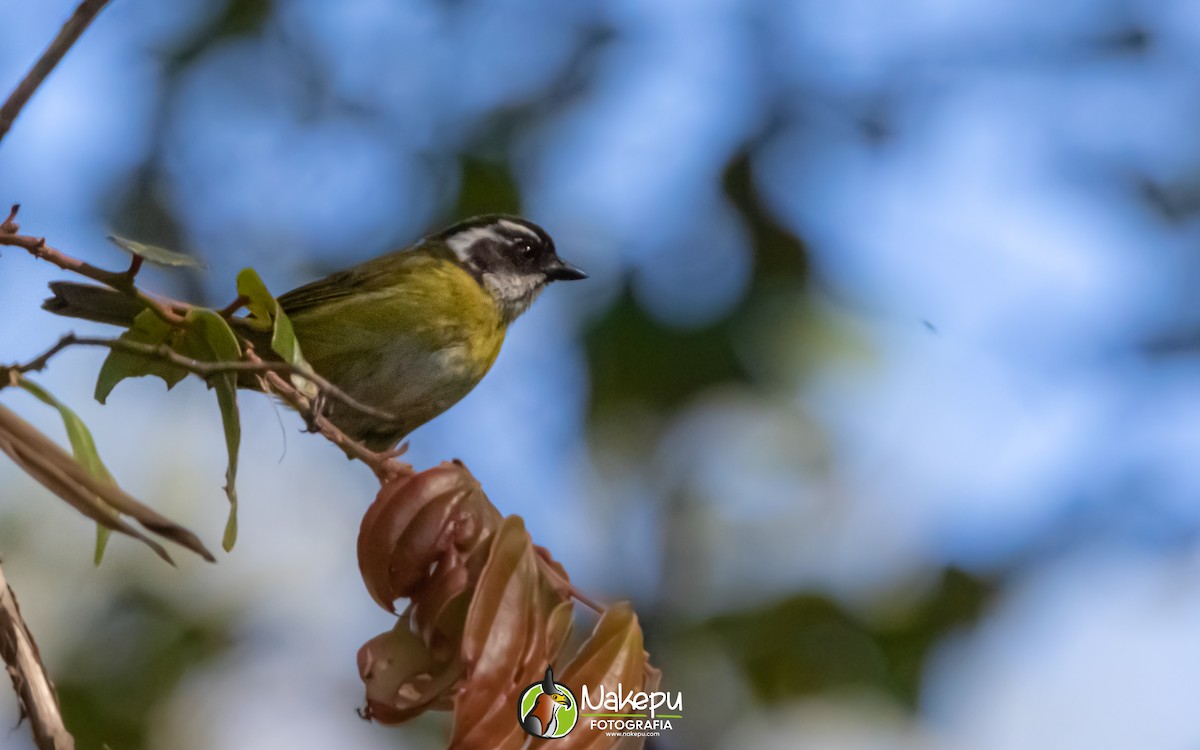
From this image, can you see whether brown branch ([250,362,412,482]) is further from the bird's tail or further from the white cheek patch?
the white cheek patch

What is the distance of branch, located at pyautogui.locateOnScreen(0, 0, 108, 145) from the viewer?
1261mm

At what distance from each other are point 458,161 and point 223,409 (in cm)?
494

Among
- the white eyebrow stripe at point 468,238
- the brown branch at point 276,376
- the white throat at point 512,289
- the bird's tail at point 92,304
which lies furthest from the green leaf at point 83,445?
the white eyebrow stripe at point 468,238

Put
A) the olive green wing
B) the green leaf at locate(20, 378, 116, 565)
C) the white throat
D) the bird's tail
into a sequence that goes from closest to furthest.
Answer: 1. the green leaf at locate(20, 378, 116, 565)
2. the bird's tail
3. the olive green wing
4. the white throat

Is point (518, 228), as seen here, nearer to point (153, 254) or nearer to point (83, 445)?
point (153, 254)

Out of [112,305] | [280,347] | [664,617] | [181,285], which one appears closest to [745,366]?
[664,617]

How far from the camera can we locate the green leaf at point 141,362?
Result: 5.87 feet

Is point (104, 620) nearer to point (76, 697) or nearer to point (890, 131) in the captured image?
point (76, 697)

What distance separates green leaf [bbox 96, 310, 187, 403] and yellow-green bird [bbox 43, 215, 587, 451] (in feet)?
5.99

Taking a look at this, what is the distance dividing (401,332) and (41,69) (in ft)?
8.95

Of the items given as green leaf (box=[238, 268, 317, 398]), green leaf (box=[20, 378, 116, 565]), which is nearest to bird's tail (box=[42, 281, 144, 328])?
green leaf (box=[238, 268, 317, 398])

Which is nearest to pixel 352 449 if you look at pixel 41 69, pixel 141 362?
pixel 141 362

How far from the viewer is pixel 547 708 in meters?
1.77

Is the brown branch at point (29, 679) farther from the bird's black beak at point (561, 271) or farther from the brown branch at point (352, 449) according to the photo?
the bird's black beak at point (561, 271)
